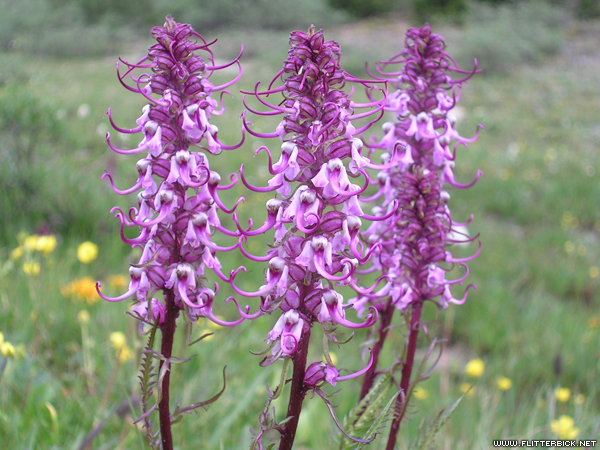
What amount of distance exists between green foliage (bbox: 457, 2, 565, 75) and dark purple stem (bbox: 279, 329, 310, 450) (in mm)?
18312

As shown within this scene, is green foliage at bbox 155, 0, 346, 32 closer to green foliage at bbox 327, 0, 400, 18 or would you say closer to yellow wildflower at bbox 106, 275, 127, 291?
green foliage at bbox 327, 0, 400, 18

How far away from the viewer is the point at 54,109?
5270 mm

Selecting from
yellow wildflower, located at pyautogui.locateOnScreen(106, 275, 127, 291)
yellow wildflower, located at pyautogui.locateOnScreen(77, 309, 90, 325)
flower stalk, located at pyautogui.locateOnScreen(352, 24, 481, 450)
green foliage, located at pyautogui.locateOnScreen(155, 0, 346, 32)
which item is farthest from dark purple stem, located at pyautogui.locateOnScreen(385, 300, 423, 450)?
green foliage, located at pyautogui.locateOnScreen(155, 0, 346, 32)

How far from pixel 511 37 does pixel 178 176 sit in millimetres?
24075

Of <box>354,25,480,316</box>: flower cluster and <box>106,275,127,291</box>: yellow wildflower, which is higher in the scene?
<box>354,25,480,316</box>: flower cluster

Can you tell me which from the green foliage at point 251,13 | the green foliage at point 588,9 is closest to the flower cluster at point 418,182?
the green foliage at point 251,13

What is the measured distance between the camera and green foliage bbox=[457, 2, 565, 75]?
1994 cm

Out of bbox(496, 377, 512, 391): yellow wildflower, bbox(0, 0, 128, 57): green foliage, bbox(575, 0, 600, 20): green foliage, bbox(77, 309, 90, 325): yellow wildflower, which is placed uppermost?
bbox(575, 0, 600, 20): green foliage

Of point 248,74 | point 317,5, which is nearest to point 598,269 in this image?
point 248,74

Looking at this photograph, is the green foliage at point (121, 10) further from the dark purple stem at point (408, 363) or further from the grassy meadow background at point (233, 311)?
the dark purple stem at point (408, 363)

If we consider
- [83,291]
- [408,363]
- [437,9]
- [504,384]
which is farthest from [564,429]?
[437,9]

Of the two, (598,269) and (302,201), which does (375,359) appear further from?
(598,269)

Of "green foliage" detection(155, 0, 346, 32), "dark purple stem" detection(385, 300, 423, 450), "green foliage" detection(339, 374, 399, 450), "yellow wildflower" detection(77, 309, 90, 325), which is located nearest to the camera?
"green foliage" detection(339, 374, 399, 450)

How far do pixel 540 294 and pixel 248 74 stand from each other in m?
18.1
